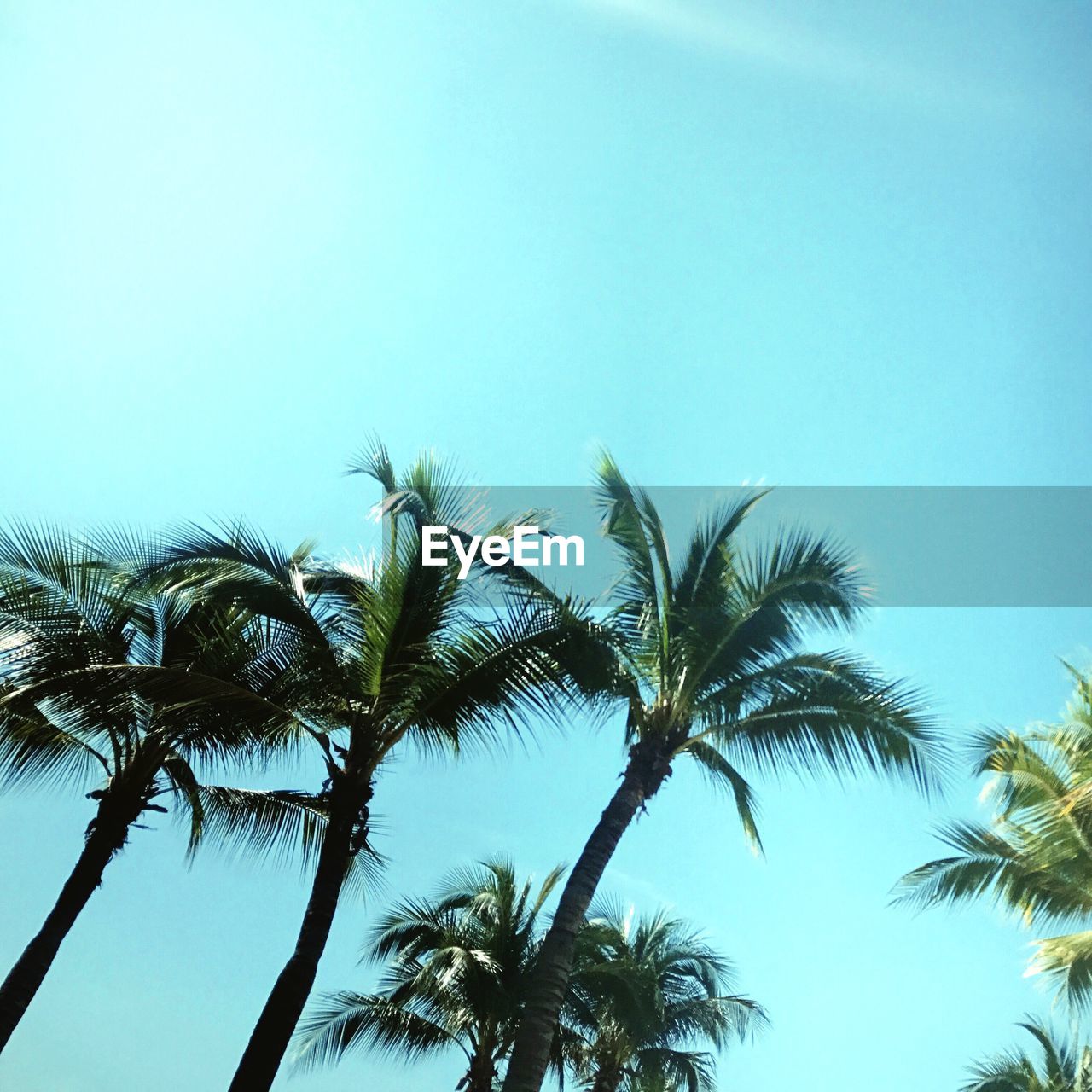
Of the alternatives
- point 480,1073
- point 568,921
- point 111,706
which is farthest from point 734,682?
point 480,1073

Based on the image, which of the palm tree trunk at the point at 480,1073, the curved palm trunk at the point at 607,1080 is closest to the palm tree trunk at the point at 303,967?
the palm tree trunk at the point at 480,1073

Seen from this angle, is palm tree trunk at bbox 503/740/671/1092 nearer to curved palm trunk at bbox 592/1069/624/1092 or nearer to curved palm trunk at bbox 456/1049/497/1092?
curved palm trunk at bbox 456/1049/497/1092

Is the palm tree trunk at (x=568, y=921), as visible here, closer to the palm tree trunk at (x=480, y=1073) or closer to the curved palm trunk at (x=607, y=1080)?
the palm tree trunk at (x=480, y=1073)

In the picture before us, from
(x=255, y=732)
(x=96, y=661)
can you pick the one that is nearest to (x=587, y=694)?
(x=255, y=732)

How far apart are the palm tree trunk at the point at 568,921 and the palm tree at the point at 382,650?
141cm

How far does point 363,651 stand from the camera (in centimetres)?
1153

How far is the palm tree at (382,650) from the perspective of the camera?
36.7 feet

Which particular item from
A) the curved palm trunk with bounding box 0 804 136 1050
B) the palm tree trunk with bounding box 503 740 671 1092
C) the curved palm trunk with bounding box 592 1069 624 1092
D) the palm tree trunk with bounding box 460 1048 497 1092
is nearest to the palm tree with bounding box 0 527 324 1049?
the curved palm trunk with bounding box 0 804 136 1050

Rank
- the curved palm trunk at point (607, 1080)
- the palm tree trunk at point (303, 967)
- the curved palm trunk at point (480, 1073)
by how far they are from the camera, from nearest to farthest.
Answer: the palm tree trunk at point (303, 967) → the curved palm trunk at point (480, 1073) → the curved palm trunk at point (607, 1080)

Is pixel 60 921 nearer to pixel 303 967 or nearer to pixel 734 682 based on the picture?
pixel 303 967

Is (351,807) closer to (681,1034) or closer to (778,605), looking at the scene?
(778,605)

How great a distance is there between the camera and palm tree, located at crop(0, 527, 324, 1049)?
38.6 ft

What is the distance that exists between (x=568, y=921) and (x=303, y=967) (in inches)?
106

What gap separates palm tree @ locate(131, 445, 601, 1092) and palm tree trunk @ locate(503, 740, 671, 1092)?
4.64ft
